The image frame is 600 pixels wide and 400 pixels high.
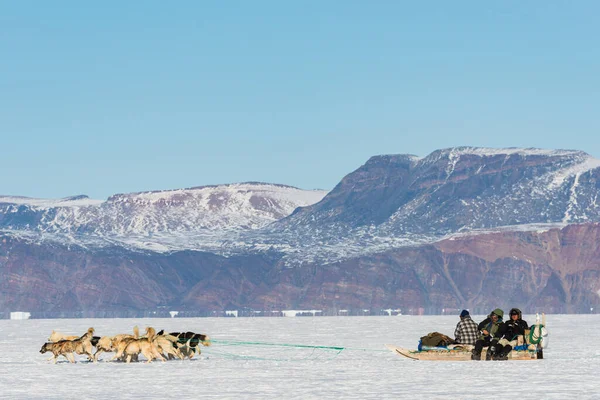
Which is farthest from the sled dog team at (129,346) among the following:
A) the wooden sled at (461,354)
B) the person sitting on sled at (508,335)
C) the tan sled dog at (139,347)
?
Result: the person sitting on sled at (508,335)

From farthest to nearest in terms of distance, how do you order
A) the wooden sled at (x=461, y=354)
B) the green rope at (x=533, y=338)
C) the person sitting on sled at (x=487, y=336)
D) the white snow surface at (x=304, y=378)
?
the green rope at (x=533, y=338), the wooden sled at (x=461, y=354), the person sitting on sled at (x=487, y=336), the white snow surface at (x=304, y=378)

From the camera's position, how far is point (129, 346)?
43.1m

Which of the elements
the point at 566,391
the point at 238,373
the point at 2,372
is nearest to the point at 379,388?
the point at 566,391

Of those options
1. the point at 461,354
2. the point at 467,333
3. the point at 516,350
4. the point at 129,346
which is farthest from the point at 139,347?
the point at 516,350

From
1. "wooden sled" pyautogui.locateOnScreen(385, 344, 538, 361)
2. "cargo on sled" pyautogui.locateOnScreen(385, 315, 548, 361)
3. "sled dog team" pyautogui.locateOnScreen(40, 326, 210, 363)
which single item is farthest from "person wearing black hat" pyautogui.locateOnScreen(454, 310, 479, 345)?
"sled dog team" pyautogui.locateOnScreen(40, 326, 210, 363)

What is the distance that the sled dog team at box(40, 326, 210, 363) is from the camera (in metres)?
43.3

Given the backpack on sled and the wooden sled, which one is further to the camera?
the backpack on sled

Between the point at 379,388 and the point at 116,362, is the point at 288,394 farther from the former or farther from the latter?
the point at 116,362

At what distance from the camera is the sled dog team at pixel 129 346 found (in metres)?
43.3

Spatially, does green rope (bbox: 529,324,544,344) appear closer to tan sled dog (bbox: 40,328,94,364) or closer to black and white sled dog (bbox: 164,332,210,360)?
black and white sled dog (bbox: 164,332,210,360)

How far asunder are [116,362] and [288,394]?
14833 millimetres

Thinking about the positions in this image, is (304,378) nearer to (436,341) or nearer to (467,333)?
(467,333)

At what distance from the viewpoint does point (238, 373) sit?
3909 centimetres

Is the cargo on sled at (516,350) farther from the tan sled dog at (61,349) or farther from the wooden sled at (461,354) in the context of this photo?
the tan sled dog at (61,349)
